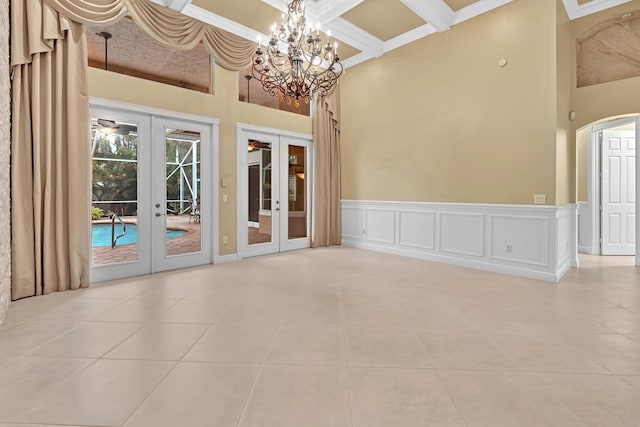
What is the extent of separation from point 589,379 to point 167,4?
20.8ft

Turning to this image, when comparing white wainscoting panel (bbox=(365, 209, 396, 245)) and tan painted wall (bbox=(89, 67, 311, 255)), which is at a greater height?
tan painted wall (bbox=(89, 67, 311, 255))

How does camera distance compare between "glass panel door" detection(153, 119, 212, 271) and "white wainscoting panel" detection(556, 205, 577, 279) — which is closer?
"white wainscoting panel" detection(556, 205, 577, 279)

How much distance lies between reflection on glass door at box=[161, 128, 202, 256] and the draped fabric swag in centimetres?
107

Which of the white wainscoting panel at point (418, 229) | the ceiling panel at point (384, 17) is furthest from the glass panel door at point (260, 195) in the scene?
the ceiling panel at point (384, 17)

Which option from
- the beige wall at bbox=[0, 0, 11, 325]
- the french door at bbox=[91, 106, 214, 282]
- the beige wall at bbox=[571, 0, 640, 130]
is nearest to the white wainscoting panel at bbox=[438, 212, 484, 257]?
the beige wall at bbox=[571, 0, 640, 130]

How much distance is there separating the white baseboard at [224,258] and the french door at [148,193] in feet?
0.40

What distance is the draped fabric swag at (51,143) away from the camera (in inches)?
137

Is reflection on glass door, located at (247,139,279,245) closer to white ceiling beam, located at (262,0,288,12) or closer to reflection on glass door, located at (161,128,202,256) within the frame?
reflection on glass door, located at (161,128,202,256)

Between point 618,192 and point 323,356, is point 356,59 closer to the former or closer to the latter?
point 618,192

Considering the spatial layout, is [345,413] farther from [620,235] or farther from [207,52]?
[620,235]

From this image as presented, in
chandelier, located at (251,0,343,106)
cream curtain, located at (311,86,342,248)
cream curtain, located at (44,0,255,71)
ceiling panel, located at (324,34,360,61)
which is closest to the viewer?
chandelier, located at (251,0,343,106)

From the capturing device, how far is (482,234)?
5.05 m

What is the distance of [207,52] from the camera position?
5.45m

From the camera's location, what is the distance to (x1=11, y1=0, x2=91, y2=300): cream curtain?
3473 millimetres
